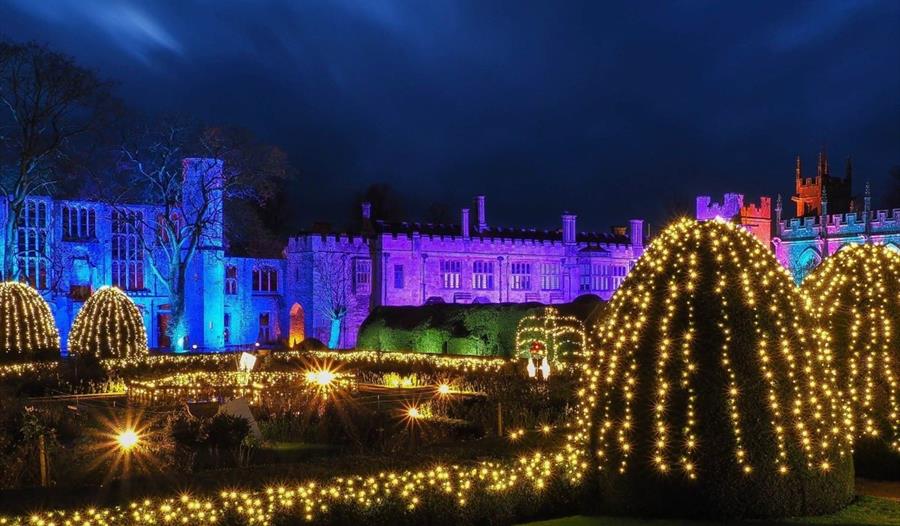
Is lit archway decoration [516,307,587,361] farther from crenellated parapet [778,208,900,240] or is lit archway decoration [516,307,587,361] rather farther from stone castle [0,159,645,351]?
crenellated parapet [778,208,900,240]

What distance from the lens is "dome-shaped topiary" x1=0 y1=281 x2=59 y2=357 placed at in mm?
25188

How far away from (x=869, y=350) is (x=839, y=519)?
3.56 metres

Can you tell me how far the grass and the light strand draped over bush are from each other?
1.61 meters

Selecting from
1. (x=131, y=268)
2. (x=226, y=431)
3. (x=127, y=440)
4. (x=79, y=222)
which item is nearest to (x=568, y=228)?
(x=131, y=268)

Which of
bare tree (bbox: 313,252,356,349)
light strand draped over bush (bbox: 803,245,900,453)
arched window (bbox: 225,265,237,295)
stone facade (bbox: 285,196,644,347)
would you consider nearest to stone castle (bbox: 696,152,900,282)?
stone facade (bbox: 285,196,644,347)

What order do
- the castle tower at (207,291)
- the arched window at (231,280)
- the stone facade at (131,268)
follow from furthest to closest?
the arched window at (231,280) → the castle tower at (207,291) → the stone facade at (131,268)

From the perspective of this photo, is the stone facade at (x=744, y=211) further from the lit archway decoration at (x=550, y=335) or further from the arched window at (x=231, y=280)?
the lit archway decoration at (x=550, y=335)

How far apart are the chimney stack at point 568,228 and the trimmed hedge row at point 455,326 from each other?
833 inches

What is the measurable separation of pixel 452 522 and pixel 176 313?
Result: 29.2 m

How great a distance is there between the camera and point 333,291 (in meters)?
44.8

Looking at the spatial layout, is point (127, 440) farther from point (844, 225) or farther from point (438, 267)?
point (844, 225)

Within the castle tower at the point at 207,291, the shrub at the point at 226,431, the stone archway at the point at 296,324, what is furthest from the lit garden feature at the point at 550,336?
the stone archway at the point at 296,324

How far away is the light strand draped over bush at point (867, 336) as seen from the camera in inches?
444

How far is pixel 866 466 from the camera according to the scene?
11.3 metres
